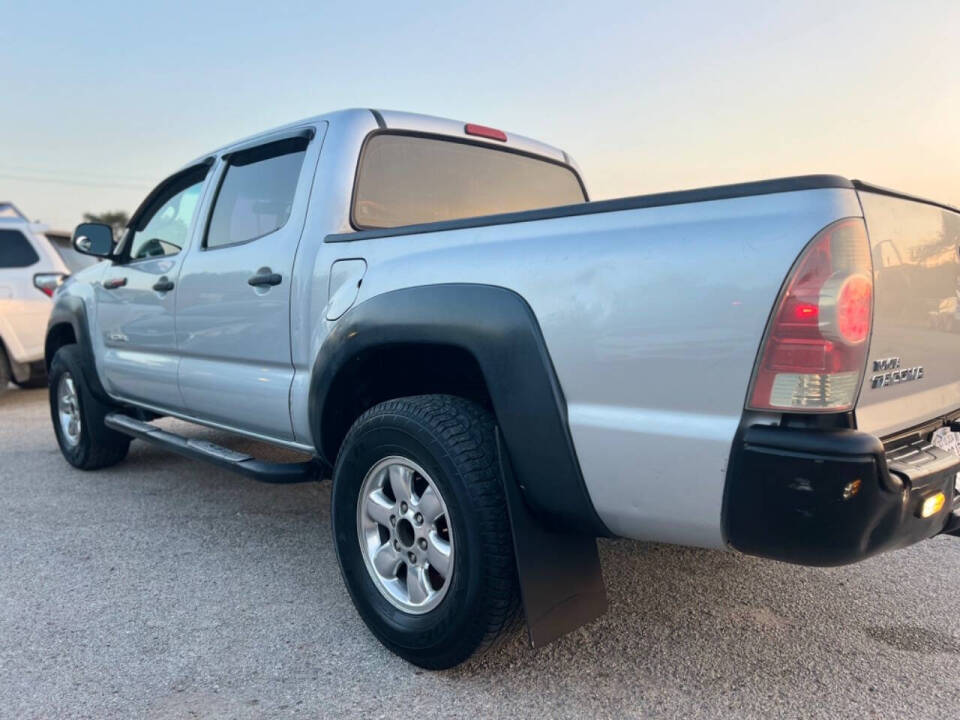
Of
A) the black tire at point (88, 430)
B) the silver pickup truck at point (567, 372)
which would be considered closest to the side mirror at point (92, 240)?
the black tire at point (88, 430)

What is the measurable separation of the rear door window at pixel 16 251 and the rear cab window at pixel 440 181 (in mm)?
6526

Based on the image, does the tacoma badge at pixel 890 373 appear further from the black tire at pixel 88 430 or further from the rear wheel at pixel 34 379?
the rear wheel at pixel 34 379

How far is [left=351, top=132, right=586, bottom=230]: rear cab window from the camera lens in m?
3.24

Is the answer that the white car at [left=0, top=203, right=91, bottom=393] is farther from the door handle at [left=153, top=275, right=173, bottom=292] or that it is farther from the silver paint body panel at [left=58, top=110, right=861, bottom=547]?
the silver paint body panel at [left=58, top=110, right=861, bottom=547]

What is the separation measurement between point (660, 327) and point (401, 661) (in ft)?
4.82

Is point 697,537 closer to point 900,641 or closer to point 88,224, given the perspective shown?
point 900,641

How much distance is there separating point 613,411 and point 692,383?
237 mm

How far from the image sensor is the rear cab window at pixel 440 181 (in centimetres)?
324

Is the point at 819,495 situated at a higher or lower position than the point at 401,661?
higher

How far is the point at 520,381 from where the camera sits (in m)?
2.17

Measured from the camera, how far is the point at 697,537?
1.97 m

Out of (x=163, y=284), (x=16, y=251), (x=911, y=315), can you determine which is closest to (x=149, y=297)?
(x=163, y=284)

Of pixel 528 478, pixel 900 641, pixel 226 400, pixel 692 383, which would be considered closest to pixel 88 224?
pixel 226 400

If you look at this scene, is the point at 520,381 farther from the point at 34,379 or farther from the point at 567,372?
the point at 34,379
